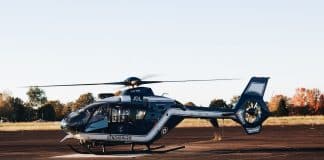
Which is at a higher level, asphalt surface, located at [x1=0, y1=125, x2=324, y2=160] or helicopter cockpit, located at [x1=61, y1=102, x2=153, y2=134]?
helicopter cockpit, located at [x1=61, y1=102, x2=153, y2=134]

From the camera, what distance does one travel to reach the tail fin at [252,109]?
31156 mm

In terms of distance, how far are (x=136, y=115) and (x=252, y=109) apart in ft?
22.2

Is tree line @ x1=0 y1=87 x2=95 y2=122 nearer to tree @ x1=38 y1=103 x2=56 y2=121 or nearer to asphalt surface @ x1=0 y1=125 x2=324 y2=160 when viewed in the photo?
tree @ x1=38 y1=103 x2=56 y2=121

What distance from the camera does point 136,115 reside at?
30.2 metres

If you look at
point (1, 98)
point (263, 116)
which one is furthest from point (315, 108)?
point (263, 116)

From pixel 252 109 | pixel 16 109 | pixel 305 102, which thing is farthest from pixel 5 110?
pixel 252 109

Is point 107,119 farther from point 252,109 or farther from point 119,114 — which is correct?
point 252,109

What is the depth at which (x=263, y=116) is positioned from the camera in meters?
31.2

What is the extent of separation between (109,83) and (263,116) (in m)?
9.03

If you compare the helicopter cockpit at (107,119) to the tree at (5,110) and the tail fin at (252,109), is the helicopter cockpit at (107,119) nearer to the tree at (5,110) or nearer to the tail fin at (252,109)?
the tail fin at (252,109)

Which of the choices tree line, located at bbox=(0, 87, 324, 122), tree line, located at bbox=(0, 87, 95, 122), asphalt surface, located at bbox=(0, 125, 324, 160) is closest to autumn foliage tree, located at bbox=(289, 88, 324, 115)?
tree line, located at bbox=(0, 87, 324, 122)

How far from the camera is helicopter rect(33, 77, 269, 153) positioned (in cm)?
2981

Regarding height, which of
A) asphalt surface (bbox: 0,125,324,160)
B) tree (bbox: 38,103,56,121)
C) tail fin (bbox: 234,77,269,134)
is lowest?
asphalt surface (bbox: 0,125,324,160)

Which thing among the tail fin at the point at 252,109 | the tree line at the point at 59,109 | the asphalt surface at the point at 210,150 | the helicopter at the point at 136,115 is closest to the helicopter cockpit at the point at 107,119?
the helicopter at the point at 136,115
